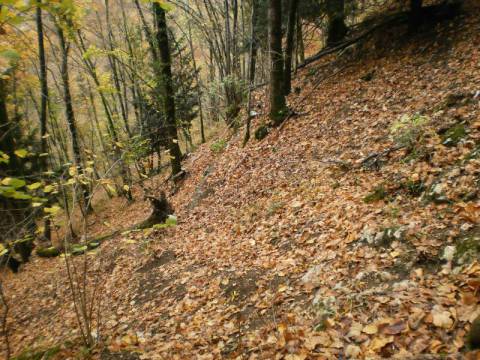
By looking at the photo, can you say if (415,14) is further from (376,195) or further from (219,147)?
(219,147)

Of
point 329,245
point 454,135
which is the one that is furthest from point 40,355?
point 454,135

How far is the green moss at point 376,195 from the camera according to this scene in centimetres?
539

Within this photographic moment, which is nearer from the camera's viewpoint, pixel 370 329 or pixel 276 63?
pixel 370 329

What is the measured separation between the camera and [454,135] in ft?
17.7

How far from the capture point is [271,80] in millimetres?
10148

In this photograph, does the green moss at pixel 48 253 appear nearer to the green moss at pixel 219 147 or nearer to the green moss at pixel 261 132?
the green moss at pixel 219 147

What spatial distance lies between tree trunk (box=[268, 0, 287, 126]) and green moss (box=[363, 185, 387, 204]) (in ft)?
18.1

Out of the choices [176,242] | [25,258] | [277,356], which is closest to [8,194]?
[277,356]

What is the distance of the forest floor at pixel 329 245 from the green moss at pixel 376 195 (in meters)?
0.03

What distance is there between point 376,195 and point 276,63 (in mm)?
6073

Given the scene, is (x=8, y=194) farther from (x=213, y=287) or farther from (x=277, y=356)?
(x=213, y=287)

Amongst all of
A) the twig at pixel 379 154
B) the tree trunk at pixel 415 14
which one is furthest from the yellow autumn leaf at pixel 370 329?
the tree trunk at pixel 415 14

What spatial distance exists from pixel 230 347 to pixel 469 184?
3.80 meters

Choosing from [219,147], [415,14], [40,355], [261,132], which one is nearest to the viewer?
[40,355]
